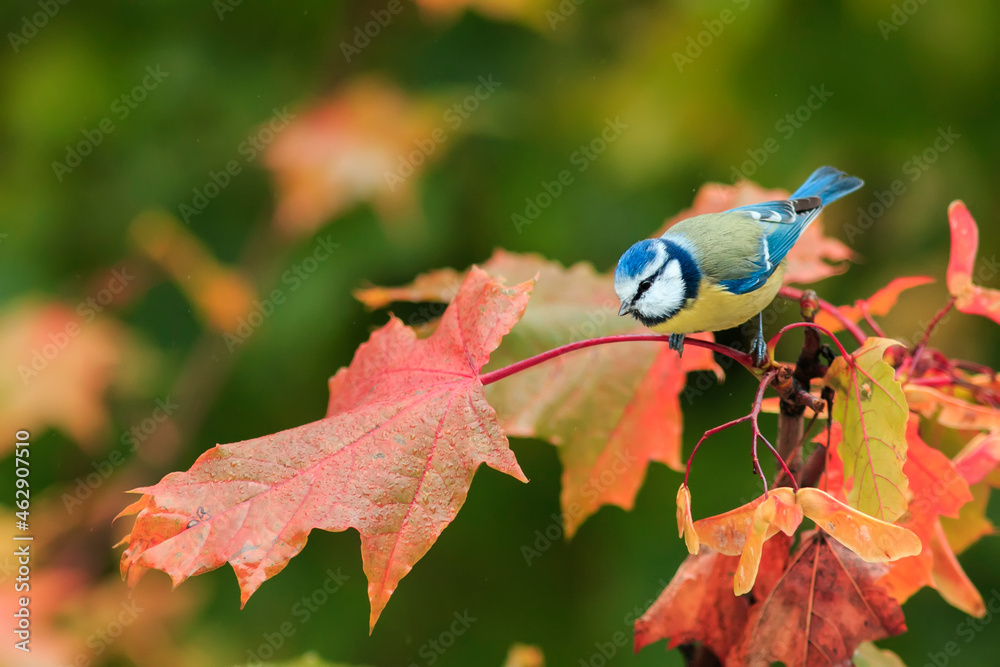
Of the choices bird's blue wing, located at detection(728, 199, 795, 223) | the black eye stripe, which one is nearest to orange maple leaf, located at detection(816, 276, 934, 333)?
bird's blue wing, located at detection(728, 199, 795, 223)

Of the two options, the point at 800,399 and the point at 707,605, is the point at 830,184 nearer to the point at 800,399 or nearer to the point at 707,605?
the point at 800,399

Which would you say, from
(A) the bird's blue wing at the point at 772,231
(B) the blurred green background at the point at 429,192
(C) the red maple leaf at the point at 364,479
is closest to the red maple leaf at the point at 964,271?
(A) the bird's blue wing at the point at 772,231

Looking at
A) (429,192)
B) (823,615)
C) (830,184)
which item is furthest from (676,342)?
(429,192)

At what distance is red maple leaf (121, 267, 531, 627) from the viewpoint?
0.70m

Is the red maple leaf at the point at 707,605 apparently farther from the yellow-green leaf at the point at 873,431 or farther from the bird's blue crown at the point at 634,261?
the bird's blue crown at the point at 634,261

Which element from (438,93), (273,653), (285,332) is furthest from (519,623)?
(438,93)

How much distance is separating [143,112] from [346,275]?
2.64ft

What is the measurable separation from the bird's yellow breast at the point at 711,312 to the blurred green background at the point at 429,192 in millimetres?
1262

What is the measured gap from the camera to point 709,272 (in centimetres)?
93

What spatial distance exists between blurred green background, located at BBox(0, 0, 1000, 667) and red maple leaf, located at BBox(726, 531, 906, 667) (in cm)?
131

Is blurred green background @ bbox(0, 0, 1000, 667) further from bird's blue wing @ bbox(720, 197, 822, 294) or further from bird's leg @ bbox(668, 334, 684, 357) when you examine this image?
bird's leg @ bbox(668, 334, 684, 357)

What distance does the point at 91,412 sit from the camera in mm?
2160

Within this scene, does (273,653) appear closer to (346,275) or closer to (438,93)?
(346,275)

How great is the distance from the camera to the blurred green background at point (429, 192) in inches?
87.5
